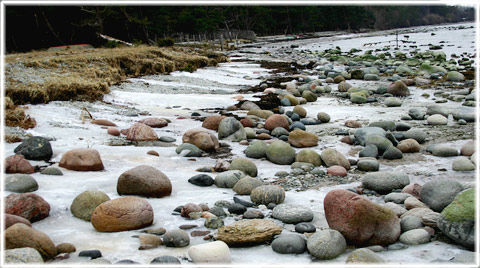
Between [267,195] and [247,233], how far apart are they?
0.80 m

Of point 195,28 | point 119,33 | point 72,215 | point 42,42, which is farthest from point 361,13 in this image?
point 72,215

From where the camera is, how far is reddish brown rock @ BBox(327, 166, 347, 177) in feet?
14.5

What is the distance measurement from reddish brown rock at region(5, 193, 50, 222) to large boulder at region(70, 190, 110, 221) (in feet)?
0.66

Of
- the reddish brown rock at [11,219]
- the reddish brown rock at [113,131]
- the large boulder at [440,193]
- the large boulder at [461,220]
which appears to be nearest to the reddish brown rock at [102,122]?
the reddish brown rock at [113,131]

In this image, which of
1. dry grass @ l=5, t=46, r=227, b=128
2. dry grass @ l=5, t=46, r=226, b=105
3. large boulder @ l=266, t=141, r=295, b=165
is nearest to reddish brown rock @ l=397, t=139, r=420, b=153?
large boulder @ l=266, t=141, r=295, b=165

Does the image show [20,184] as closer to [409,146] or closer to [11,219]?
[11,219]

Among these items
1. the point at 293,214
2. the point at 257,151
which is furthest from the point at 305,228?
the point at 257,151

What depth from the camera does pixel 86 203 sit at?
316 centimetres

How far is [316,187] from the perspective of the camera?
4066 mm

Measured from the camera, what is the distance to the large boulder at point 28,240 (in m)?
2.39

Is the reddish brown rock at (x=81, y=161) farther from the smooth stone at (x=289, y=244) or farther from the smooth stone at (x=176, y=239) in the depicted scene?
the smooth stone at (x=289, y=244)

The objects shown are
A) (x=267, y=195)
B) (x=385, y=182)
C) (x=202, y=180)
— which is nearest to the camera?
(x=267, y=195)

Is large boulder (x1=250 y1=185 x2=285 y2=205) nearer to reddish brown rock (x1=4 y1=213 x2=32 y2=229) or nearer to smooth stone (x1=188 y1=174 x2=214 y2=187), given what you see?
smooth stone (x1=188 y1=174 x2=214 y2=187)

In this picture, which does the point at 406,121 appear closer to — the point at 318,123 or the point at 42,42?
the point at 318,123
